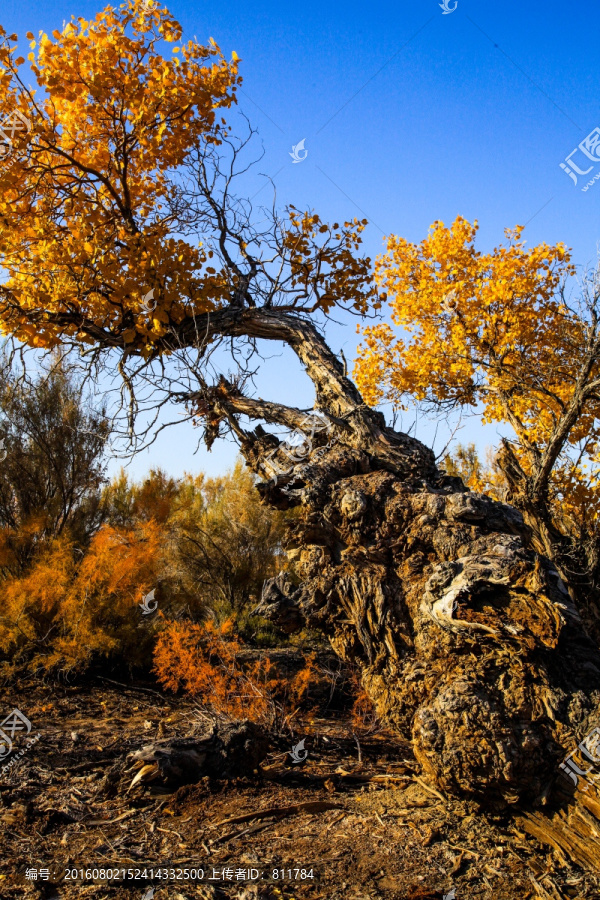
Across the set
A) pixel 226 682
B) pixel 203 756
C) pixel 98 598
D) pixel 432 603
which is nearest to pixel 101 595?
pixel 98 598

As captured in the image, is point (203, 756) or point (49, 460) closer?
point (203, 756)

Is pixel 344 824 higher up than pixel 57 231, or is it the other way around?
pixel 57 231

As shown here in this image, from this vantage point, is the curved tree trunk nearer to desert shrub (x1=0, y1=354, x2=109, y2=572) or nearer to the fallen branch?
the fallen branch

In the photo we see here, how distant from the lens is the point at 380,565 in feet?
12.3

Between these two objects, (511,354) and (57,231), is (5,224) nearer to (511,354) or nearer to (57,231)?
(57,231)

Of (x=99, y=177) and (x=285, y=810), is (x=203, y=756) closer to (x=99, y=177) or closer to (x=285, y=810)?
(x=285, y=810)

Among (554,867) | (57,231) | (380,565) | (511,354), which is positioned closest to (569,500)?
(511,354)

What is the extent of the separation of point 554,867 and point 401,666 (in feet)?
3.84
